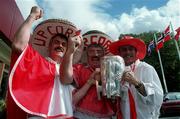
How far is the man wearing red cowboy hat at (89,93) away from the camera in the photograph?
304cm

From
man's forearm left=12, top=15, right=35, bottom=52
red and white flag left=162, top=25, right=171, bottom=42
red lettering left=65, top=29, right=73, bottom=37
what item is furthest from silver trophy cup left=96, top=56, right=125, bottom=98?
red and white flag left=162, top=25, right=171, bottom=42

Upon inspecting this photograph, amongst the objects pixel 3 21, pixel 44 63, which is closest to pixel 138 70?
pixel 44 63

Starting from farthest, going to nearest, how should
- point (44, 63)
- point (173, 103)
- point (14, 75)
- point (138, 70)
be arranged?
point (173, 103), point (138, 70), point (44, 63), point (14, 75)

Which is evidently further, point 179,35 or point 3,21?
point 179,35

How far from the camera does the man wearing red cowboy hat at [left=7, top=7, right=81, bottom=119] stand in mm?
2703

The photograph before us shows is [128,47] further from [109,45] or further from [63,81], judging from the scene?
[63,81]

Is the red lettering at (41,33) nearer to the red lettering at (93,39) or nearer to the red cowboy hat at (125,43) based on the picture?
the red lettering at (93,39)

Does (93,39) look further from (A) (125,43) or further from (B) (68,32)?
(B) (68,32)

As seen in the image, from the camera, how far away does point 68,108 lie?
283 cm

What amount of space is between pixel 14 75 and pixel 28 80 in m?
0.12

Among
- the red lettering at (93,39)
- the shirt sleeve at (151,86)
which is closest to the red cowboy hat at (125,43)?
the red lettering at (93,39)

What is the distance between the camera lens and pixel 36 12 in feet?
9.32

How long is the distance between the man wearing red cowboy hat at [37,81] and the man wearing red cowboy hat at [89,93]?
16 centimetres

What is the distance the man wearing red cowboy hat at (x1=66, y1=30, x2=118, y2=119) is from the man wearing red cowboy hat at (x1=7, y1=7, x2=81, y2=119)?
6.5 inches
